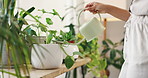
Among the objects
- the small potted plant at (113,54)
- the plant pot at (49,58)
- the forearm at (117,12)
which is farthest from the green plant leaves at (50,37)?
the small potted plant at (113,54)

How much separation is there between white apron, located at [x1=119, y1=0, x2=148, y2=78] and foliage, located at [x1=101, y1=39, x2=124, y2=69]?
1933 millimetres

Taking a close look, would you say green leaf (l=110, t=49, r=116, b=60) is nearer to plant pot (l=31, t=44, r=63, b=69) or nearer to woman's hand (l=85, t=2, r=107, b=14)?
woman's hand (l=85, t=2, r=107, b=14)

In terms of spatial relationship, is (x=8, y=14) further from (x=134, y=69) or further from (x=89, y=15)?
(x=89, y=15)

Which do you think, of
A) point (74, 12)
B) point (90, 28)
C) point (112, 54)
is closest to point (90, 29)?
point (90, 28)

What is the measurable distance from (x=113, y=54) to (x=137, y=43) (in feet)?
6.57

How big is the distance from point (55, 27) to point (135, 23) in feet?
3.05

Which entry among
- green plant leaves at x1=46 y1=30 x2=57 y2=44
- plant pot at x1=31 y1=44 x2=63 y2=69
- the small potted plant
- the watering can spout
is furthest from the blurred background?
the watering can spout

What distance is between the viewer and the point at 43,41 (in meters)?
1.38

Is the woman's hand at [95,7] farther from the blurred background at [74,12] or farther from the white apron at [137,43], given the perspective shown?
the blurred background at [74,12]

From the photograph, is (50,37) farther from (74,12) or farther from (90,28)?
(74,12)

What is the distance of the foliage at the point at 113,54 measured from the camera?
128 inches

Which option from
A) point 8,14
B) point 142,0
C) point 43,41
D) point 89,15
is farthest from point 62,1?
point 8,14

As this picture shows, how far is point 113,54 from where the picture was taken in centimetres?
324

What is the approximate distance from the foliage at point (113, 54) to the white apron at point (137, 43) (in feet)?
6.34
